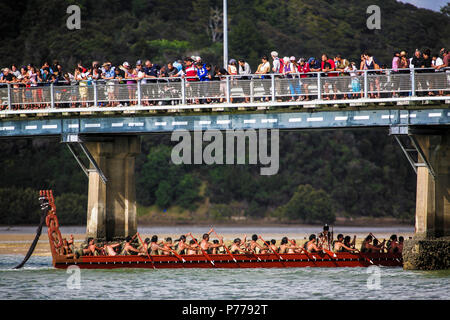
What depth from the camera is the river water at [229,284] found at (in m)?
35.6

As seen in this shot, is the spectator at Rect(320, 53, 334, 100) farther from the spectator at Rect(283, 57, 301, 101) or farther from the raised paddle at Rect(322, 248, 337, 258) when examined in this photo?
the raised paddle at Rect(322, 248, 337, 258)

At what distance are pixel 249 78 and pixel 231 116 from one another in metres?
3.94

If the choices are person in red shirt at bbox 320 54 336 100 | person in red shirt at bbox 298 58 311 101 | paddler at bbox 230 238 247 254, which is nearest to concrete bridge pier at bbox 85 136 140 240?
paddler at bbox 230 238 247 254

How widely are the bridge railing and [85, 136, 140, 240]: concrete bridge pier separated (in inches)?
119

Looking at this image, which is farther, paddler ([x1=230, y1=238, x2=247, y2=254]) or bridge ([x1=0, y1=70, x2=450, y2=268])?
paddler ([x1=230, y1=238, x2=247, y2=254])

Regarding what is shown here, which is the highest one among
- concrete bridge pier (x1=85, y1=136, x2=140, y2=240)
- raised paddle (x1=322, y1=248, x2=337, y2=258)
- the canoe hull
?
concrete bridge pier (x1=85, y1=136, x2=140, y2=240)

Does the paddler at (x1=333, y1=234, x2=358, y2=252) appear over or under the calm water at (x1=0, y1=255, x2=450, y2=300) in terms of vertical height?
over

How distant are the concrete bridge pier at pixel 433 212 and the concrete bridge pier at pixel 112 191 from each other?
1431 centimetres

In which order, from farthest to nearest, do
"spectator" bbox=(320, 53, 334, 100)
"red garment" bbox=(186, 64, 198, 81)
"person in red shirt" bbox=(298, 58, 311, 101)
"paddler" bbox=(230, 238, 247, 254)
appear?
"red garment" bbox=(186, 64, 198, 81) → "paddler" bbox=(230, 238, 247, 254) → "person in red shirt" bbox=(298, 58, 311, 101) → "spectator" bbox=(320, 53, 334, 100)

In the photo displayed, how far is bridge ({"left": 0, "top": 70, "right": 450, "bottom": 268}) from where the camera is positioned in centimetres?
3944

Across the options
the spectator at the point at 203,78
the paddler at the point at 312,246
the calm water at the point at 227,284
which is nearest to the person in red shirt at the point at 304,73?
the spectator at the point at 203,78

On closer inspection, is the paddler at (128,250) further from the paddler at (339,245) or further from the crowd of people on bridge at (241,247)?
the paddler at (339,245)
